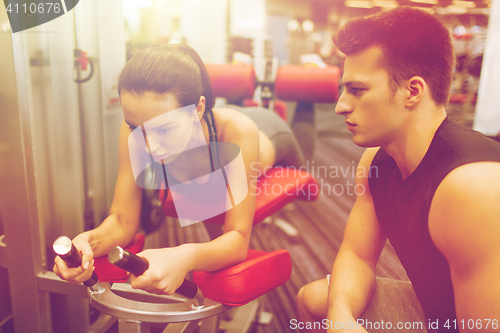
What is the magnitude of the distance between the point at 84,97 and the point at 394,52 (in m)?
0.90

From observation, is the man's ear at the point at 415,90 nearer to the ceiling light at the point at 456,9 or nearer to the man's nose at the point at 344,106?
the man's nose at the point at 344,106

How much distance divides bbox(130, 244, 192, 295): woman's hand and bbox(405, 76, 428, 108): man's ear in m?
0.51

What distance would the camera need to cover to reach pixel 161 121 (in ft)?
2.20

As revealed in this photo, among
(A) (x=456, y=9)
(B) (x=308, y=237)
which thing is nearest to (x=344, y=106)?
(B) (x=308, y=237)

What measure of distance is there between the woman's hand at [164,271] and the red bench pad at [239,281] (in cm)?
8

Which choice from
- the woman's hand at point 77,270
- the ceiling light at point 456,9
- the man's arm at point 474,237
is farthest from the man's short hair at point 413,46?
the ceiling light at point 456,9

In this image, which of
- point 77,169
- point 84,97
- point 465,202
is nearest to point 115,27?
point 84,97

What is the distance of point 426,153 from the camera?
0.65 meters

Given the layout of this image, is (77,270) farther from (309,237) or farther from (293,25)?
(293,25)

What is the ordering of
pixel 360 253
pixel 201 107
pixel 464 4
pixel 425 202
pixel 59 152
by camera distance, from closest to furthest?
1. pixel 425 202
2. pixel 201 107
3. pixel 360 253
4. pixel 59 152
5. pixel 464 4

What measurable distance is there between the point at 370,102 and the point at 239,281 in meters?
0.43

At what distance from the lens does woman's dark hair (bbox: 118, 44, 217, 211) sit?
2.14ft

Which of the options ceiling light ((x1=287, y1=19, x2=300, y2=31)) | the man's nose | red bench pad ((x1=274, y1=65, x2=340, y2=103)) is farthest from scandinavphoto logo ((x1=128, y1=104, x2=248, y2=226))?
ceiling light ((x1=287, y1=19, x2=300, y2=31))

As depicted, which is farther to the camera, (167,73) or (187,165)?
(187,165)
